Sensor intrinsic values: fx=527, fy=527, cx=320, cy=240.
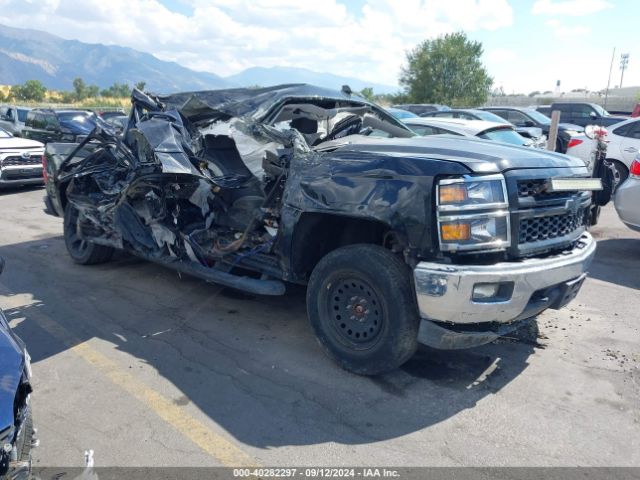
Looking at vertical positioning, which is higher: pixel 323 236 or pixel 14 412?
pixel 323 236

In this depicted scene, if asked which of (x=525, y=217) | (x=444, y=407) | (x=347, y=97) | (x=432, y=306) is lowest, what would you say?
(x=444, y=407)

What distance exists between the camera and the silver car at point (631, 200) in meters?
6.59

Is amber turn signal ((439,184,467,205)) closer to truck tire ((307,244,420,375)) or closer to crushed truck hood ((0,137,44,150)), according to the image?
truck tire ((307,244,420,375))

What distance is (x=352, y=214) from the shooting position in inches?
138

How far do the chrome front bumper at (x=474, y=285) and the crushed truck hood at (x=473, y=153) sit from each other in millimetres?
613

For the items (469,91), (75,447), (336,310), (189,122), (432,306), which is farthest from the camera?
(469,91)

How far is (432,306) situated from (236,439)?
1372 millimetres

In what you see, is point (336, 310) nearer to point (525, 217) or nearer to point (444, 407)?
point (444, 407)

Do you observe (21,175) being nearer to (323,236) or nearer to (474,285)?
(323,236)

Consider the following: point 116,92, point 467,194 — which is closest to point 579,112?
point 467,194

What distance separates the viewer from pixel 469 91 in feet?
150

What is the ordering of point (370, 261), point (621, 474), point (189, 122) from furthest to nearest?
1. point (189, 122)
2. point (370, 261)
3. point (621, 474)

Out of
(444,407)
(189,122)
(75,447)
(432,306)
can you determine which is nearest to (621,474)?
(444,407)

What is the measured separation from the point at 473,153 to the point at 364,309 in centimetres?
126
